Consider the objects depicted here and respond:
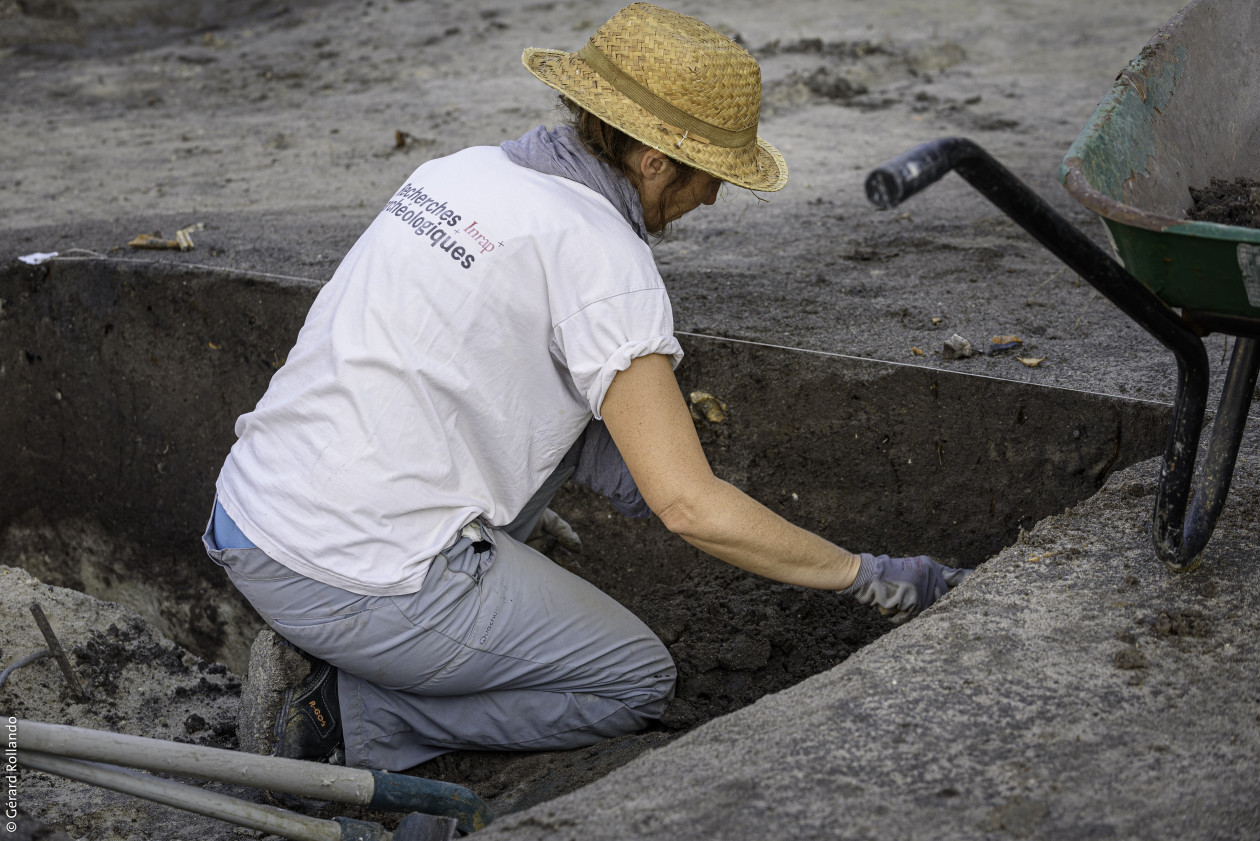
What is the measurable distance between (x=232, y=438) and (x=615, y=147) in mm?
2267

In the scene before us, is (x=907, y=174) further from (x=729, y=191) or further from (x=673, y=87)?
(x=729, y=191)

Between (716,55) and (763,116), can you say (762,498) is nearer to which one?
(716,55)

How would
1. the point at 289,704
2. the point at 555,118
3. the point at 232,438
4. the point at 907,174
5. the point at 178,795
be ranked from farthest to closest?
1. the point at 555,118
2. the point at 232,438
3. the point at 289,704
4. the point at 178,795
5. the point at 907,174

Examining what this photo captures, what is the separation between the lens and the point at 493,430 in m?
2.04

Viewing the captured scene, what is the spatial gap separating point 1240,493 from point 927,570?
2.12ft

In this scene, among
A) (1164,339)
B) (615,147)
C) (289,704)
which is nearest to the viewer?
(1164,339)

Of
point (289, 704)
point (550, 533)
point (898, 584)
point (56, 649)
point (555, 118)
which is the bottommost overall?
point (56, 649)

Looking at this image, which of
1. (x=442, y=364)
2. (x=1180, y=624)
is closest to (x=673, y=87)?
(x=442, y=364)

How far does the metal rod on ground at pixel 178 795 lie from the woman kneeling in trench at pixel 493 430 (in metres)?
0.49

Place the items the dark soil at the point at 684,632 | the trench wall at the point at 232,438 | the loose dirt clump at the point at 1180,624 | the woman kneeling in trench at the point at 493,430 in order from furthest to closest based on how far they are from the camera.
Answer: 1. the trench wall at the point at 232,438
2. the dark soil at the point at 684,632
3. the woman kneeling in trench at the point at 493,430
4. the loose dirt clump at the point at 1180,624

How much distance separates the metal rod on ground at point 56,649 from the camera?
2770 mm

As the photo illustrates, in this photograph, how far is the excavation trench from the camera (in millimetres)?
2721

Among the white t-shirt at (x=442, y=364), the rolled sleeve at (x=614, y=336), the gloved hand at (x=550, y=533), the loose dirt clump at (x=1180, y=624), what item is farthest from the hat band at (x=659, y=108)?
the gloved hand at (x=550, y=533)

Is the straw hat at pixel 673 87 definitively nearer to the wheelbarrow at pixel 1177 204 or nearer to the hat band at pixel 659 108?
the hat band at pixel 659 108
